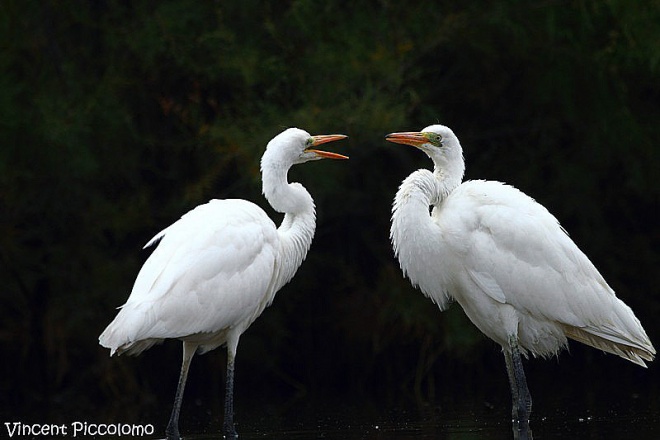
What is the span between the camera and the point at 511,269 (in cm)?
724

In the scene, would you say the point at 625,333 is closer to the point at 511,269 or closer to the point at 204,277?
the point at 511,269

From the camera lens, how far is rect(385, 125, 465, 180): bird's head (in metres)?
7.66

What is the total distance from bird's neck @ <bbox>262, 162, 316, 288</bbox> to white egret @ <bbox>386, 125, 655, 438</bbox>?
0.66m

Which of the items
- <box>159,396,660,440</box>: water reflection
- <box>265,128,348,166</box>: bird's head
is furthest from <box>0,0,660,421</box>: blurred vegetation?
<box>265,128,348,166</box>: bird's head

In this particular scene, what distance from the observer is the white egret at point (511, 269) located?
7242mm

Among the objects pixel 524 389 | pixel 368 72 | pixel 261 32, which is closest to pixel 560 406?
pixel 524 389

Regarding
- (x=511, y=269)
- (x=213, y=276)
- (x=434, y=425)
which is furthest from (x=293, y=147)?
(x=434, y=425)

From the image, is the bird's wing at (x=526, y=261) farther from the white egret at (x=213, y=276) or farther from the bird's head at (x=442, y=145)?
the white egret at (x=213, y=276)

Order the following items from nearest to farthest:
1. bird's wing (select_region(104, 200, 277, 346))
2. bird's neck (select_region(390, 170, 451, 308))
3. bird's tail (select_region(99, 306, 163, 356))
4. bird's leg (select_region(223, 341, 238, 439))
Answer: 1. bird's tail (select_region(99, 306, 163, 356))
2. bird's wing (select_region(104, 200, 277, 346))
3. bird's leg (select_region(223, 341, 238, 439))
4. bird's neck (select_region(390, 170, 451, 308))

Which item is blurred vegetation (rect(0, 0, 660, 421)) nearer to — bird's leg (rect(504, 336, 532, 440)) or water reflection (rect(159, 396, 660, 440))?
water reflection (rect(159, 396, 660, 440))

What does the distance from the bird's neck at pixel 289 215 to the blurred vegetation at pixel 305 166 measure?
9.24 ft

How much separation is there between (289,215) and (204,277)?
1052mm

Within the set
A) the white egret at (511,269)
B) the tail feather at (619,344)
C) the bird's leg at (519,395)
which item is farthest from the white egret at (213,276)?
the tail feather at (619,344)

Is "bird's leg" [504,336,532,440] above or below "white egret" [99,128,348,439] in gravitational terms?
below
